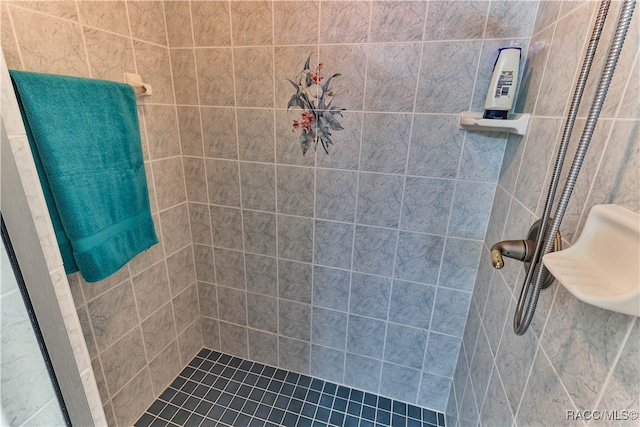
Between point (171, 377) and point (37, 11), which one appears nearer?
point (37, 11)

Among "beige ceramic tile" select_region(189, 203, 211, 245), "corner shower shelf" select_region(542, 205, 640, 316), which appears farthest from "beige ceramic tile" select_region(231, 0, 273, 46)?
"corner shower shelf" select_region(542, 205, 640, 316)

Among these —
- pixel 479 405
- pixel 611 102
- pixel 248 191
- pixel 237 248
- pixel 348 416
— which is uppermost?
pixel 611 102

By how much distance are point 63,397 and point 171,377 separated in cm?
109

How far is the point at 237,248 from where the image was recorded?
1.50 meters

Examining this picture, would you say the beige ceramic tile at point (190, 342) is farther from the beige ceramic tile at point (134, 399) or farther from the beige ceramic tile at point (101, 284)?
the beige ceramic tile at point (101, 284)

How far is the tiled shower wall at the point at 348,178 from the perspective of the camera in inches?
40.9

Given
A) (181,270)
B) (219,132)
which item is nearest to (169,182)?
A: (219,132)

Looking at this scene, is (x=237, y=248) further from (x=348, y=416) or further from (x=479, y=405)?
(x=479, y=405)

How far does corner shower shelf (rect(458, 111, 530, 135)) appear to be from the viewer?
0.87 metres

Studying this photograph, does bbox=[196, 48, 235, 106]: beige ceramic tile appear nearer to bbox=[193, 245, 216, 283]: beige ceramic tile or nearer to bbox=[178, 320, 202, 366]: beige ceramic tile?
bbox=[193, 245, 216, 283]: beige ceramic tile

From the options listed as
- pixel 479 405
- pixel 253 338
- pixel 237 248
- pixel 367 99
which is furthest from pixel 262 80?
pixel 479 405

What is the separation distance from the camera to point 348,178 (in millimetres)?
1228

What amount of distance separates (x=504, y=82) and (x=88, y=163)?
1359 millimetres

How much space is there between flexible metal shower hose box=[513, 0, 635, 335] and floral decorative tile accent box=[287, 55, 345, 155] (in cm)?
76
